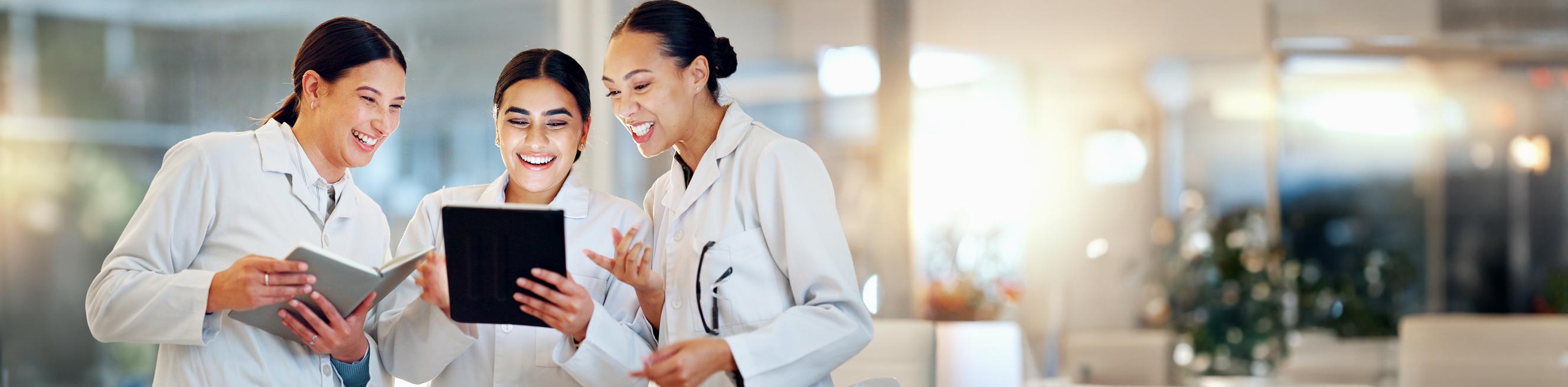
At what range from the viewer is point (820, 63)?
14.8ft

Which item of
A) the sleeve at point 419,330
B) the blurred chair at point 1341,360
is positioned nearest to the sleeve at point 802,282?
the sleeve at point 419,330

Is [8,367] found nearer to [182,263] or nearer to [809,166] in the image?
[182,263]

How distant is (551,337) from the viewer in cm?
218

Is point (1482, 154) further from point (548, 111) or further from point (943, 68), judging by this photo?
point (548, 111)

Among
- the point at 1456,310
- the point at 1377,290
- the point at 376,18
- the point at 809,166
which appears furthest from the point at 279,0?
the point at 1456,310

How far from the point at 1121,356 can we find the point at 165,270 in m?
4.54

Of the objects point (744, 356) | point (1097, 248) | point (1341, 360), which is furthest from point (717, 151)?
point (1341, 360)

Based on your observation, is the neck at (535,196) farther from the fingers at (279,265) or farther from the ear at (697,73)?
the fingers at (279,265)

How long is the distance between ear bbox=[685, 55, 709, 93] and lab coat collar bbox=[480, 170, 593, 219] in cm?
35

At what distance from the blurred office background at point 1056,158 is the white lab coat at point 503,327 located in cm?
91

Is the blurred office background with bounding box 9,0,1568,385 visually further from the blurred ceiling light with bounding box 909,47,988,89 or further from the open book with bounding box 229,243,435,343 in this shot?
the open book with bounding box 229,243,435,343

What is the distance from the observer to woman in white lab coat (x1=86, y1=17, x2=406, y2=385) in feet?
6.07

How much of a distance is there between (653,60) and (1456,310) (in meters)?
5.67

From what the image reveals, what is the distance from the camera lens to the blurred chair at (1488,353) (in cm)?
371
